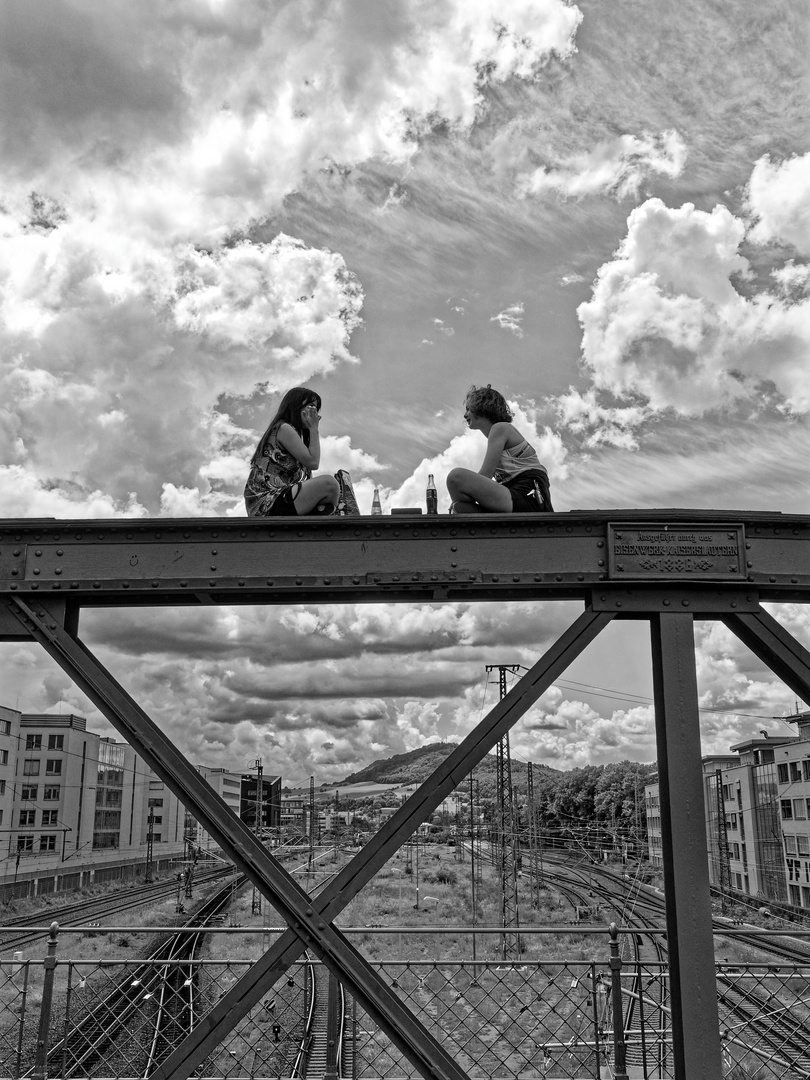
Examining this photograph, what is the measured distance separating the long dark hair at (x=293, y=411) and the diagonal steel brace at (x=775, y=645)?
8.51ft

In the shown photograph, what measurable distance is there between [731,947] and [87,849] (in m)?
49.3

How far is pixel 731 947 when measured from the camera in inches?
1817

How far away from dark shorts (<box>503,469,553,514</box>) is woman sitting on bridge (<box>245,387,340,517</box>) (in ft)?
3.33

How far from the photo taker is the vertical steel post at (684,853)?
3701 millimetres

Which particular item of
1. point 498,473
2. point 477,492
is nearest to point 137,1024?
point 498,473

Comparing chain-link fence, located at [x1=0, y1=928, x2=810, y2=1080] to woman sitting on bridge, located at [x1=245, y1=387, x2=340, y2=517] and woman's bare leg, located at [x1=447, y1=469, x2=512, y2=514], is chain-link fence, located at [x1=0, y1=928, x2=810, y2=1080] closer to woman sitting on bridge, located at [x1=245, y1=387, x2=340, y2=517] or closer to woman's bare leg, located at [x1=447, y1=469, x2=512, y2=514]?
woman's bare leg, located at [x1=447, y1=469, x2=512, y2=514]

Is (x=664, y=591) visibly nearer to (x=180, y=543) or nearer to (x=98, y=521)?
(x=180, y=543)

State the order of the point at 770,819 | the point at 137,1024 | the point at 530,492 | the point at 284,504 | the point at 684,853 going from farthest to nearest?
the point at 770,819 → the point at 137,1024 → the point at 530,492 → the point at 284,504 → the point at 684,853

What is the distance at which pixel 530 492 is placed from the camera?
473 centimetres

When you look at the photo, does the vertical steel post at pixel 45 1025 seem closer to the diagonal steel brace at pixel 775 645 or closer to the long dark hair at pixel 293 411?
the long dark hair at pixel 293 411

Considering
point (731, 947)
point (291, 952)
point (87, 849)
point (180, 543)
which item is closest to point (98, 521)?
point (180, 543)

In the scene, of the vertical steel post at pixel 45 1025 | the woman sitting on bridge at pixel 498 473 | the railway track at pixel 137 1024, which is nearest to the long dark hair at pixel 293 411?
the woman sitting on bridge at pixel 498 473

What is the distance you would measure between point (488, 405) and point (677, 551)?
1.47 metres

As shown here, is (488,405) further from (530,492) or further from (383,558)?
(383,558)
